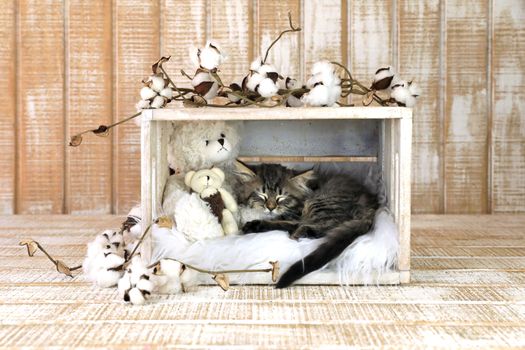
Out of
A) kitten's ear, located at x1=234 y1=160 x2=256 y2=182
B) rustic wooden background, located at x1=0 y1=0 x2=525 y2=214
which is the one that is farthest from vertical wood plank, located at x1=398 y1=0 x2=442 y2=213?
kitten's ear, located at x1=234 y1=160 x2=256 y2=182

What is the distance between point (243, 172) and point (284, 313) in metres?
0.53

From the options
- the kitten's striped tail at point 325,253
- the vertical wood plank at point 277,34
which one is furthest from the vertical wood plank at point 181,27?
the kitten's striped tail at point 325,253

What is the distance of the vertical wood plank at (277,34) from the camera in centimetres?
244

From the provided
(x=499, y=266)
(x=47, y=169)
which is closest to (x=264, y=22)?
(x=47, y=169)

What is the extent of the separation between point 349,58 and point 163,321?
5.13 ft

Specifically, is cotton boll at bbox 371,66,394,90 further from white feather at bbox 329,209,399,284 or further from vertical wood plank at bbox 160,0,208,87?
vertical wood plank at bbox 160,0,208,87

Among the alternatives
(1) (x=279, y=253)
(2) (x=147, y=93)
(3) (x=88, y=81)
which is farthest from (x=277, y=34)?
(1) (x=279, y=253)

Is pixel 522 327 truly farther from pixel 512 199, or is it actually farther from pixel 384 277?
pixel 512 199

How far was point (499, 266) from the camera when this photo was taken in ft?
4.97

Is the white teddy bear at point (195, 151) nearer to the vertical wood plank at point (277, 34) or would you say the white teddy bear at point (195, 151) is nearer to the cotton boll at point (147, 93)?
the cotton boll at point (147, 93)

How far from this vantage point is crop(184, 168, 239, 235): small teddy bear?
1.46 m

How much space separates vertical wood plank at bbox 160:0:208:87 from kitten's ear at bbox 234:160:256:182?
0.92 metres

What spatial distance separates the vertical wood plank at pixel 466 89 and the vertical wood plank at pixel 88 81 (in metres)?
1.21

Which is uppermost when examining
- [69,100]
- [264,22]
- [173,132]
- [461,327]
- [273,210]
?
[264,22]
